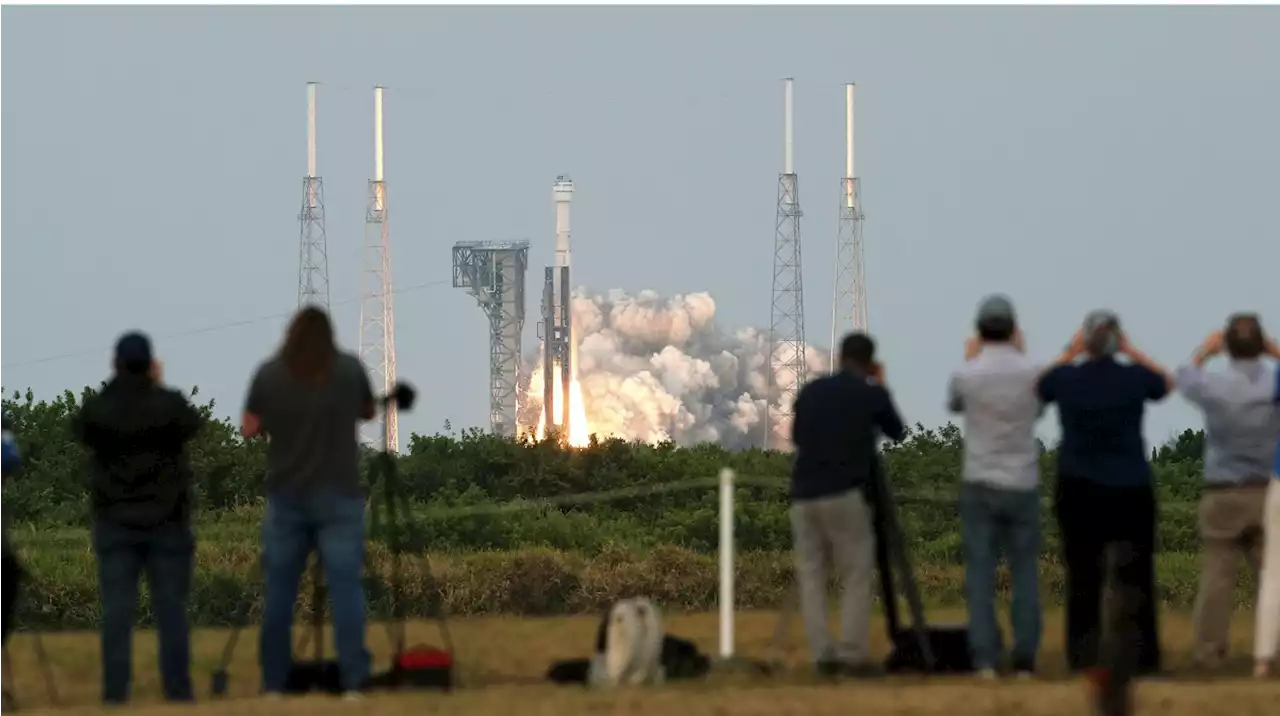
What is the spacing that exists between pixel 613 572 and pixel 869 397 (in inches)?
697

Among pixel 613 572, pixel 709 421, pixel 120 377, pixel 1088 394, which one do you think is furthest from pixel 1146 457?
pixel 709 421

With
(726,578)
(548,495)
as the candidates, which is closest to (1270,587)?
(726,578)

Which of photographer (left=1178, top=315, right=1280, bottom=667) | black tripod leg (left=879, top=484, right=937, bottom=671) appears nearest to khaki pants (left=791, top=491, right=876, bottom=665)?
black tripod leg (left=879, top=484, right=937, bottom=671)

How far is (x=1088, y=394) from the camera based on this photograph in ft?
41.9

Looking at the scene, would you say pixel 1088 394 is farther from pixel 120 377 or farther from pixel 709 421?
pixel 709 421

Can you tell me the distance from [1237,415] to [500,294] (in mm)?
71910

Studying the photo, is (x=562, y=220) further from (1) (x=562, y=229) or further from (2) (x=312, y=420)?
(2) (x=312, y=420)

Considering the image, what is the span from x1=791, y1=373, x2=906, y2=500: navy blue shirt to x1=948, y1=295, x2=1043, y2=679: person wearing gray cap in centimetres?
40

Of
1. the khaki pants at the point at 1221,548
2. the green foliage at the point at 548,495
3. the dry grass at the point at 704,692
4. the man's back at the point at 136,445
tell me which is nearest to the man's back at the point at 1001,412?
the dry grass at the point at 704,692

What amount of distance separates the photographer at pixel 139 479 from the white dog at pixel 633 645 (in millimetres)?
2301

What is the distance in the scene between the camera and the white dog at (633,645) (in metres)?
13.1

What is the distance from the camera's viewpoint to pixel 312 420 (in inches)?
473

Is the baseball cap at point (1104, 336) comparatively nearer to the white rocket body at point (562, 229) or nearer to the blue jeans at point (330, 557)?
the blue jeans at point (330, 557)

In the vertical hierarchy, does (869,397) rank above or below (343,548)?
above
